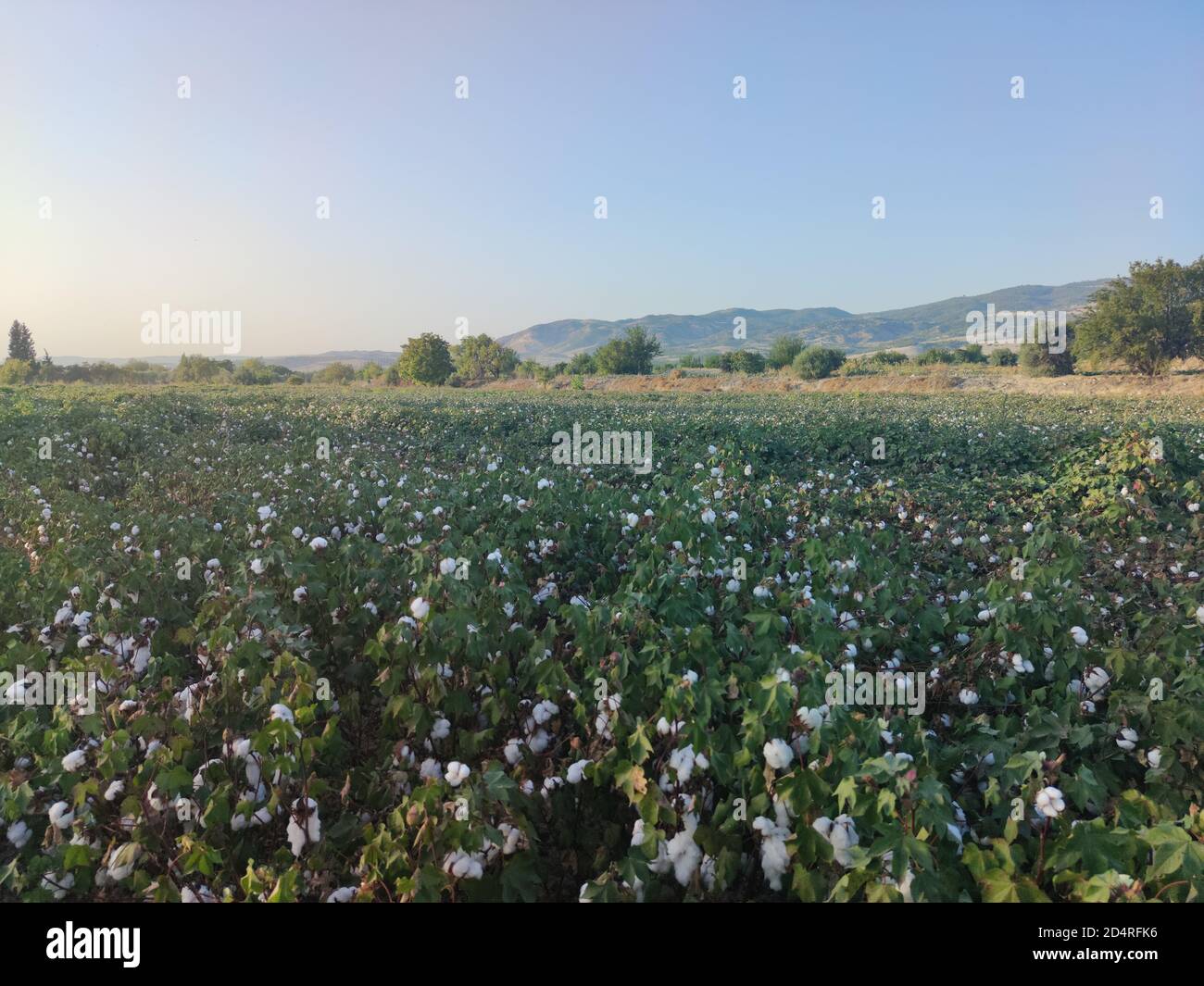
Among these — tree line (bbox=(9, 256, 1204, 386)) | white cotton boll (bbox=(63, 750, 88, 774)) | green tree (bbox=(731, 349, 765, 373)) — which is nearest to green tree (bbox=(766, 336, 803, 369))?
tree line (bbox=(9, 256, 1204, 386))

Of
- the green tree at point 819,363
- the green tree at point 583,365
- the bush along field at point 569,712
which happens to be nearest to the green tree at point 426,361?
the green tree at point 583,365

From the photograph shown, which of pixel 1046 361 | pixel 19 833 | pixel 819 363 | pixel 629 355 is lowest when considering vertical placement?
pixel 19 833

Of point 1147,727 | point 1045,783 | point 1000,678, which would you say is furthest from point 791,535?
point 1045,783

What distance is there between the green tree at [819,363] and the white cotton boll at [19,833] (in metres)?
62.1

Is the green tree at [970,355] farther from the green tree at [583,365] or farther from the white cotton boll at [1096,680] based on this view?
the white cotton boll at [1096,680]

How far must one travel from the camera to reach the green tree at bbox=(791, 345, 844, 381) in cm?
6400

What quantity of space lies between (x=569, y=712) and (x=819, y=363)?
224ft

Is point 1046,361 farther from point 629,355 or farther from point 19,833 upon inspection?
point 19,833

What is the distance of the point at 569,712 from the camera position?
3639 mm

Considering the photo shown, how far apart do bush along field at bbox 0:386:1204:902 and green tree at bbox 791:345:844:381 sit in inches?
2305

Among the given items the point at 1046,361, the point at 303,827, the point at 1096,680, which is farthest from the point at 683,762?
the point at 1046,361

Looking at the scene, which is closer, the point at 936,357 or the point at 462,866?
the point at 462,866

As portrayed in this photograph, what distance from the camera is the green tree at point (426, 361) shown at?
307 feet
